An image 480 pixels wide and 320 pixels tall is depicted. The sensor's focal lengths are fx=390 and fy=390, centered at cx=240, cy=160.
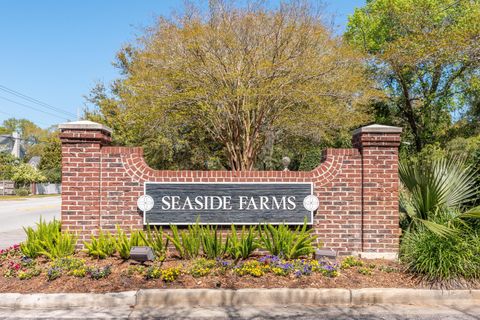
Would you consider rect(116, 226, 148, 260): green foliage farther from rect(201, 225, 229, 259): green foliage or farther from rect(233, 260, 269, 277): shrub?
rect(233, 260, 269, 277): shrub

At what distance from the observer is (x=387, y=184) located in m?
7.24

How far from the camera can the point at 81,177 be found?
23.1 feet

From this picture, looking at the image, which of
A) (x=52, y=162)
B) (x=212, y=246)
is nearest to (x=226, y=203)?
(x=212, y=246)

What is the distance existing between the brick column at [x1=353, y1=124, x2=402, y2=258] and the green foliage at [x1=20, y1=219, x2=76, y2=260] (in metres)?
5.23

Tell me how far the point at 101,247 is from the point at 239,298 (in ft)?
8.82

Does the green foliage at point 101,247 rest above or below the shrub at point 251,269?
above

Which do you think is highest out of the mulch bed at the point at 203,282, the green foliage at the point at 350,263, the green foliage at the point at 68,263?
the green foliage at the point at 68,263

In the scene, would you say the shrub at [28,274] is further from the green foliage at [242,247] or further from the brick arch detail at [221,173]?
the green foliage at [242,247]

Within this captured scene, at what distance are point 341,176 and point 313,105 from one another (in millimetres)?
7743

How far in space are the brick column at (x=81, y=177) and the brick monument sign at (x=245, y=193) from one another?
0.06 ft

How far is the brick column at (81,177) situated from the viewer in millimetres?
6992

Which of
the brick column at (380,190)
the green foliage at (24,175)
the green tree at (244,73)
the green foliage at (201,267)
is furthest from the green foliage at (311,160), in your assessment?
the green foliage at (24,175)

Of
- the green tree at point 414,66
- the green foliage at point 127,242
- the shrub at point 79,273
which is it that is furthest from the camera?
the green tree at point 414,66

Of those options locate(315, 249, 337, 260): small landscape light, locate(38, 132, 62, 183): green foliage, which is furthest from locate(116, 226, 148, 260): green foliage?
locate(38, 132, 62, 183): green foliage
